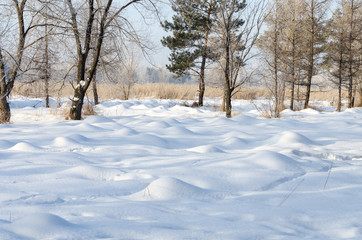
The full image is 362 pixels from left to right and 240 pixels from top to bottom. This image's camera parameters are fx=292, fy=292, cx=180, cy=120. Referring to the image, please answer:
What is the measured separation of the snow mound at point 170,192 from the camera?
1997 mm

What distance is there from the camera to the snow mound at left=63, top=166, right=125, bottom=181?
2.42m

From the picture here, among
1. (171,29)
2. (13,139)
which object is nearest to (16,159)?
(13,139)

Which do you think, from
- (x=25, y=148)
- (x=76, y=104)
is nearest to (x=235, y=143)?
(x=25, y=148)

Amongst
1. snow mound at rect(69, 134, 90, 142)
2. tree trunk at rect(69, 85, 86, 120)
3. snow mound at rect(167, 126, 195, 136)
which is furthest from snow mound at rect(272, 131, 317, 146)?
tree trunk at rect(69, 85, 86, 120)

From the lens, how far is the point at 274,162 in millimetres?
2816

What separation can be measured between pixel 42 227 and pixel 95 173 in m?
1.10

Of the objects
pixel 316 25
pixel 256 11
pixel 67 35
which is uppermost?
pixel 316 25

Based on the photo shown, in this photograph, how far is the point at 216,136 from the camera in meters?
4.81

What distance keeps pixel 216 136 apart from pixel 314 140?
1.49 m

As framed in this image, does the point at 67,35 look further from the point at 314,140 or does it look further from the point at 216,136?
the point at 314,140

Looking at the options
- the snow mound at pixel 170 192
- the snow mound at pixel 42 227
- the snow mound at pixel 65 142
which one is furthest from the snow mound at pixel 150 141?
the snow mound at pixel 42 227

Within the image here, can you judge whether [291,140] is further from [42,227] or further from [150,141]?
[42,227]

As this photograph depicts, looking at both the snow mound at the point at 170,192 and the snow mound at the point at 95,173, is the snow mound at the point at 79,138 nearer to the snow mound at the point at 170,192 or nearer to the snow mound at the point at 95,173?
the snow mound at the point at 95,173

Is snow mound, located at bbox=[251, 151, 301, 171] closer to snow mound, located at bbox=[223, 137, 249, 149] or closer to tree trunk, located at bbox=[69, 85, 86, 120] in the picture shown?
snow mound, located at bbox=[223, 137, 249, 149]
